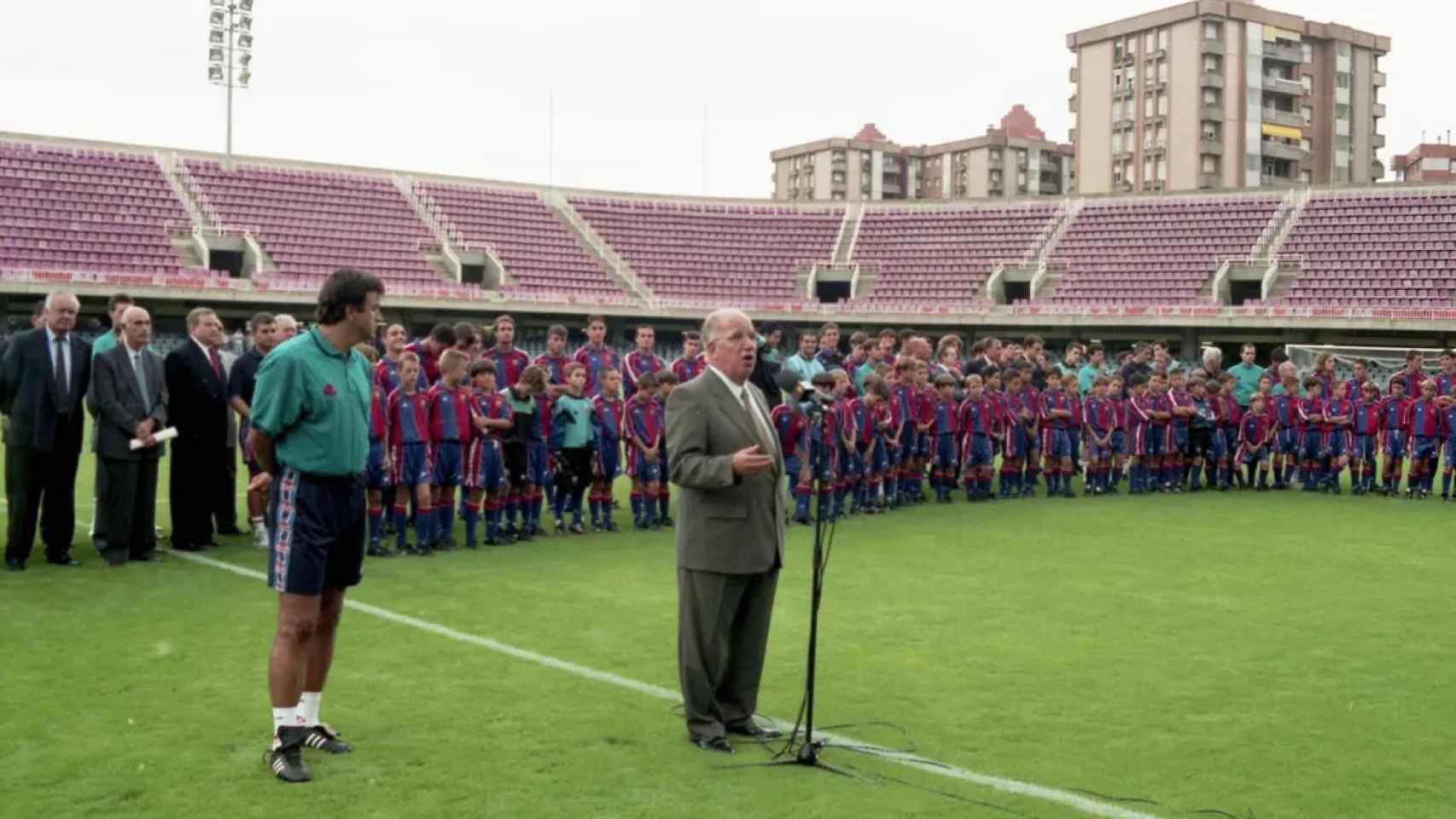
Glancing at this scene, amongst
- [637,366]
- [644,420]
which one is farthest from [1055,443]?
[644,420]

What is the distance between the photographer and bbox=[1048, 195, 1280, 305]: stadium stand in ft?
134

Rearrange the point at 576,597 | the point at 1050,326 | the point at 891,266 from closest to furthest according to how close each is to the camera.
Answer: the point at 576,597 < the point at 1050,326 < the point at 891,266

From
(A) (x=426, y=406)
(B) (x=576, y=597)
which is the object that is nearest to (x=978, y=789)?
(B) (x=576, y=597)

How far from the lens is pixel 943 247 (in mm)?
46312

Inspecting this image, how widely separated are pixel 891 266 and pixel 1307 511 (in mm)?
31255

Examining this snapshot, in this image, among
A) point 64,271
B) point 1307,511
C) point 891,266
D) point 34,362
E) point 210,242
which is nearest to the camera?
point 34,362

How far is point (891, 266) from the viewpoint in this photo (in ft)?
151

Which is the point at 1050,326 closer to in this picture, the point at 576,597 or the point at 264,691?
the point at 576,597

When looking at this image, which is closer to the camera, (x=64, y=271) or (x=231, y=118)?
(x=64, y=271)

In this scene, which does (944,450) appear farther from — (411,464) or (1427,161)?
(1427,161)

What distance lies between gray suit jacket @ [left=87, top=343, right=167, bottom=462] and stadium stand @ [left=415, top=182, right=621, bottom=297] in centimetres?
3021

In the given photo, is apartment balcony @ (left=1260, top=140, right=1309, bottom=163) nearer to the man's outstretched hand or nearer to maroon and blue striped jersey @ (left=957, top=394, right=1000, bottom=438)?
maroon and blue striped jersey @ (left=957, top=394, right=1000, bottom=438)

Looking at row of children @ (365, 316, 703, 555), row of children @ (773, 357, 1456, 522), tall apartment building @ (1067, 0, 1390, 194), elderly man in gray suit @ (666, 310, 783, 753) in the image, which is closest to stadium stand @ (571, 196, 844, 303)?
row of children @ (773, 357, 1456, 522)

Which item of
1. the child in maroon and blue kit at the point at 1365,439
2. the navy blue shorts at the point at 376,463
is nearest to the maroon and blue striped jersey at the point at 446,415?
the navy blue shorts at the point at 376,463
